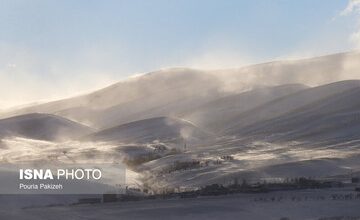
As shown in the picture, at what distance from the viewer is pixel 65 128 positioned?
259 feet

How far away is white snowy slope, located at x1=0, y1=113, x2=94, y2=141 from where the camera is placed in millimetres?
73625

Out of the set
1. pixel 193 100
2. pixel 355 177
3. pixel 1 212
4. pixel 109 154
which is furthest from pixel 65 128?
pixel 1 212

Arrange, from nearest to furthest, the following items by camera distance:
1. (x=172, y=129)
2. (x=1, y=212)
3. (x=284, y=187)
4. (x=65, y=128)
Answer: (x=1, y=212) < (x=284, y=187) < (x=172, y=129) < (x=65, y=128)

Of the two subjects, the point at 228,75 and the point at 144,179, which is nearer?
the point at 144,179

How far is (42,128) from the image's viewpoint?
77.1 m

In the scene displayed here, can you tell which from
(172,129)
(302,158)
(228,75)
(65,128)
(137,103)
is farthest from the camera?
(228,75)

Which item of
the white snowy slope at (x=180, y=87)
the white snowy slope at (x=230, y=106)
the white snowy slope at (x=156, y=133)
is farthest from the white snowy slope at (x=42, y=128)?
the white snowy slope at (x=230, y=106)

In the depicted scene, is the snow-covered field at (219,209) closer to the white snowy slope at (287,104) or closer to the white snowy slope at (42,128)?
the white snowy slope at (287,104)

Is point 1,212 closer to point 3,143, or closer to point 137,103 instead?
point 3,143

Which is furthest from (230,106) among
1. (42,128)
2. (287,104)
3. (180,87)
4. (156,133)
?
(180,87)

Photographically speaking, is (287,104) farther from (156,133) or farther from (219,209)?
(219,209)

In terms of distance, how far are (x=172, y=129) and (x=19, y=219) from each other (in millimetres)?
48617

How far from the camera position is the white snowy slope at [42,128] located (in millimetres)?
73625

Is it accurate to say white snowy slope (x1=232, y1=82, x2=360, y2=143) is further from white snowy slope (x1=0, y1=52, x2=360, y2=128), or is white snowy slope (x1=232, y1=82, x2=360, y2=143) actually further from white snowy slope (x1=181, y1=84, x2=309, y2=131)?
white snowy slope (x1=0, y1=52, x2=360, y2=128)
